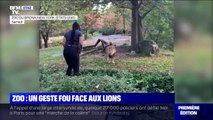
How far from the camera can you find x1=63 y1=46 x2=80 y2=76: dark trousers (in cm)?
382

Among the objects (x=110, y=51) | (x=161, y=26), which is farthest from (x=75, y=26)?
(x=161, y=26)

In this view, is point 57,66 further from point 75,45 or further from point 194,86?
point 194,86

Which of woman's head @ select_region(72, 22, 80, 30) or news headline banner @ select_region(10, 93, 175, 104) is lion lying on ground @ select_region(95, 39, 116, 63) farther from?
news headline banner @ select_region(10, 93, 175, 104)

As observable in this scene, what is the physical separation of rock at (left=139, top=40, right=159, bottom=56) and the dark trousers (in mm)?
670

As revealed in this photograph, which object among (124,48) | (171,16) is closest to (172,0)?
(171,16)

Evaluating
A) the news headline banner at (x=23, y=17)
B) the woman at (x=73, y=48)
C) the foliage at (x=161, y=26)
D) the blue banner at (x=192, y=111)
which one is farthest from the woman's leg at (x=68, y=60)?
the blue banner at (x=192, y=111)

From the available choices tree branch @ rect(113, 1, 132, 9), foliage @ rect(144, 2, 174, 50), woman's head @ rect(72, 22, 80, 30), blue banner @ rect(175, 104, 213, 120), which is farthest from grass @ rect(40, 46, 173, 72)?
tree branch @ rect(113, 1, 132, 9)

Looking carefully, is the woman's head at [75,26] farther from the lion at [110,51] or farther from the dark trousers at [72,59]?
the lion at [110,51]

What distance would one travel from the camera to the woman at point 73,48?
12.5 feet

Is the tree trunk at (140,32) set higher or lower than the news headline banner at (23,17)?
lower

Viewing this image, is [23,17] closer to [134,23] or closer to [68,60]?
[68,60]

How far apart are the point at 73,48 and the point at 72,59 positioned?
0.12 metres

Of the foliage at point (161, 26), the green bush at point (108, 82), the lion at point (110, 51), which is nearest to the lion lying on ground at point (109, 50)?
the lion at point (110, 51)

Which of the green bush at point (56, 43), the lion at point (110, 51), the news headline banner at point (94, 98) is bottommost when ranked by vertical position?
the news headline banner at point (94, 98)
